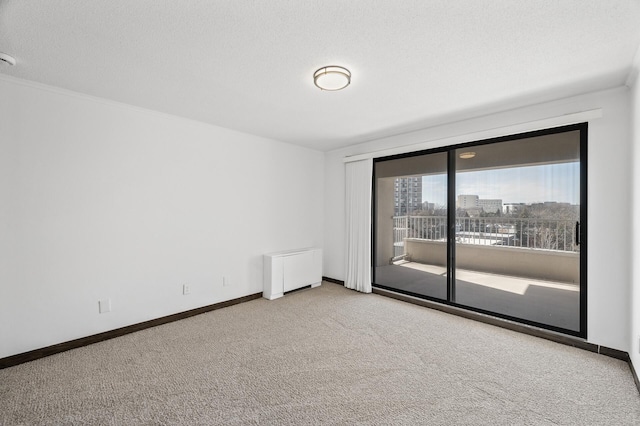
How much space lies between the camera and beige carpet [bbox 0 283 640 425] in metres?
1.84

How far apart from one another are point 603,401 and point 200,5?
363 centimetres

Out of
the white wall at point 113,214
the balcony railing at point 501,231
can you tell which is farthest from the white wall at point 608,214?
the white wall at point 113,214

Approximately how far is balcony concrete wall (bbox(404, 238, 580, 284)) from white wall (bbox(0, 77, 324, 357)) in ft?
8.35

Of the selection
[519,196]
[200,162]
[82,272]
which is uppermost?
[200,162]

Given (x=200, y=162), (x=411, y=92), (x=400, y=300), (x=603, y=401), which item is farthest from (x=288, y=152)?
(x=603, y=401)

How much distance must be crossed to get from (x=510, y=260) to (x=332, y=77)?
3198mm

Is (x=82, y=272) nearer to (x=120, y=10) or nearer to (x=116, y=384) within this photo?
(x=116, y=384)

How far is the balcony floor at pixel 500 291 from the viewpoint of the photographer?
3133 millimetres

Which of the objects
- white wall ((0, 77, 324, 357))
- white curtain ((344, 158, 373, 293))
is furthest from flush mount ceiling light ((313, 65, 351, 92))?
white curtain ((344, 158, 373, 293))

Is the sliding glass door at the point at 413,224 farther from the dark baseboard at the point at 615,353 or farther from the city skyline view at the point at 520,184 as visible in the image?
the dark baseboard at the point at 615,353

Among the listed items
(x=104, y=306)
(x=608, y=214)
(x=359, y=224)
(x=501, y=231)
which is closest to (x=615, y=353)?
(x=608, y=214)

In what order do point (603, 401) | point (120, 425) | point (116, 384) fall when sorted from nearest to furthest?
point (120, 425)
point (603, 401)
point (116, 384)

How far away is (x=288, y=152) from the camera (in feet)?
15.6

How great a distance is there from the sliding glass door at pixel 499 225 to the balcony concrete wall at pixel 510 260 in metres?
0.01
